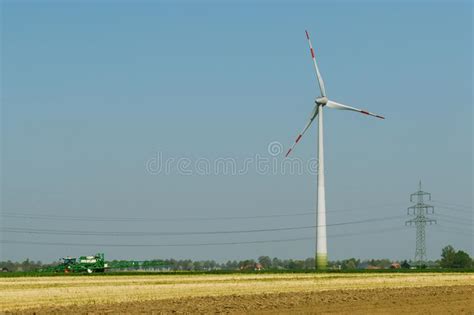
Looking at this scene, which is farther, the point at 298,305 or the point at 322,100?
the point at 322,100

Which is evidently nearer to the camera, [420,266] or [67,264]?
[67,264]

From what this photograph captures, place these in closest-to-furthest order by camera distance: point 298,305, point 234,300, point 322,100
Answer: point 298,305
point 234,300
point 322,100

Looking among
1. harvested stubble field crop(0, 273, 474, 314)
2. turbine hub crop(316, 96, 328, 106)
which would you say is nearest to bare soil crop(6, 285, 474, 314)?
harvested stubble field crop(0, 273, 474, 314)

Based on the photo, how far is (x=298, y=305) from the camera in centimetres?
4150

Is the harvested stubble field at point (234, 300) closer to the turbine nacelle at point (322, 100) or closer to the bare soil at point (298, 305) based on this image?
the bare soil at point (298, 305)

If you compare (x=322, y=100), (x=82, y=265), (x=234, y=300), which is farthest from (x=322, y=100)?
(x=234, y=300)

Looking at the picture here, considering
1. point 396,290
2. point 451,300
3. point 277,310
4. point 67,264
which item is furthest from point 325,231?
point 277,310

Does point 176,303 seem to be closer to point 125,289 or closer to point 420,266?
point 125,289

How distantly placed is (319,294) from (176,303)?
1184cm

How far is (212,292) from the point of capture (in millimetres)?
52344

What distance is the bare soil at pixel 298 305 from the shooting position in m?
38.1

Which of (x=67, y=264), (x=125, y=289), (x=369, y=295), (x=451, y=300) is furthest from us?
(x=67, y=264)

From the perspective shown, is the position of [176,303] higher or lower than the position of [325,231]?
lower

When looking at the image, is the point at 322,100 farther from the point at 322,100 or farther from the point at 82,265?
the point at 82,265
